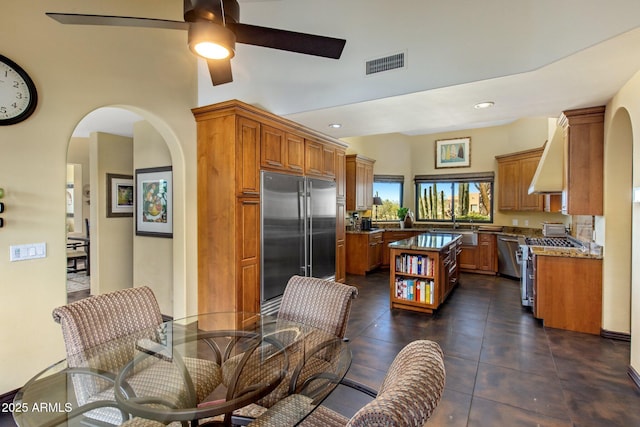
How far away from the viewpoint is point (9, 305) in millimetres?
2250

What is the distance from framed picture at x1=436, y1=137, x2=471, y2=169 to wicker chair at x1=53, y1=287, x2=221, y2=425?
7047mm

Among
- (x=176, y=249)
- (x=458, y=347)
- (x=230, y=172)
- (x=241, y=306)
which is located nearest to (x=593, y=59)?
(x=458, y=347)

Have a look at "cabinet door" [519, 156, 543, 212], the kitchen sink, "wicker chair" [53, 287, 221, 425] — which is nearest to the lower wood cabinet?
the kitchen sink

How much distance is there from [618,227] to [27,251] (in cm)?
539

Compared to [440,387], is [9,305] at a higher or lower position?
lower

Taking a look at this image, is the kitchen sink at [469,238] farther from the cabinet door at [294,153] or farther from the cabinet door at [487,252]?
the cabinet door at [294,153]

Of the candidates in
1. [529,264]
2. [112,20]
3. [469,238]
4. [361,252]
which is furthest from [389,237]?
[112,20]

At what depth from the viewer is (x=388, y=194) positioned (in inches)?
308

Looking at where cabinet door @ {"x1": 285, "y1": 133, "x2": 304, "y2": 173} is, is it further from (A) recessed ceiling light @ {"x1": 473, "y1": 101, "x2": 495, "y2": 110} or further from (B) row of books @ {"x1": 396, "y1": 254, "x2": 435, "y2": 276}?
(A) recessed ceiling light @ {"x1": 473, "y1": 101, "x2": 495, "y2": 110}

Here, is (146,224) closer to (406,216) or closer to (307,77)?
(307,77)

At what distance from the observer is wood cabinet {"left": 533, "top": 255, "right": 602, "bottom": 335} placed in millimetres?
3455

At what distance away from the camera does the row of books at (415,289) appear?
4.10 meters

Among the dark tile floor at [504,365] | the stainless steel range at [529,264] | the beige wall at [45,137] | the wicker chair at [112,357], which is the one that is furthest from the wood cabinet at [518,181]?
the beige wall at [45,137]

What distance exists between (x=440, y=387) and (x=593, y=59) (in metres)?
2.77
